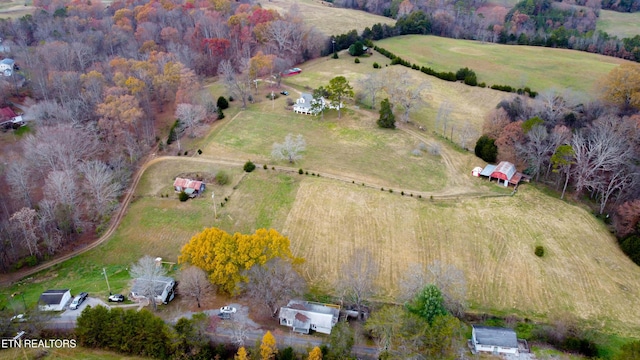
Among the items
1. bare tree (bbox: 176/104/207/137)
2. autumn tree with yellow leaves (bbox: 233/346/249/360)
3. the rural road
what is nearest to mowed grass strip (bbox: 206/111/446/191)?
the rural road

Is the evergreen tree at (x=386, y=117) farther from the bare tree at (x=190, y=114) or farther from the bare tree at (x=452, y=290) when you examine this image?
the bare tree at (x=452, y=290)

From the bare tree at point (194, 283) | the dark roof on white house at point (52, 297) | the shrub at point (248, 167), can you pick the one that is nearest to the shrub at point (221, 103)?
the shrub at point (248, 167)

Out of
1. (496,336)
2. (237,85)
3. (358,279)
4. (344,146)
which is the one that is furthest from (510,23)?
(358,279)

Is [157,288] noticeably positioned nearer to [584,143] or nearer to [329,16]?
[584,143]

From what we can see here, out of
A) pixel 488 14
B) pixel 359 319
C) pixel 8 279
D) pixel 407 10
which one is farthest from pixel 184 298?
pixel 488 14

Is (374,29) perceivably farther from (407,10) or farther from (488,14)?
(488,14)
